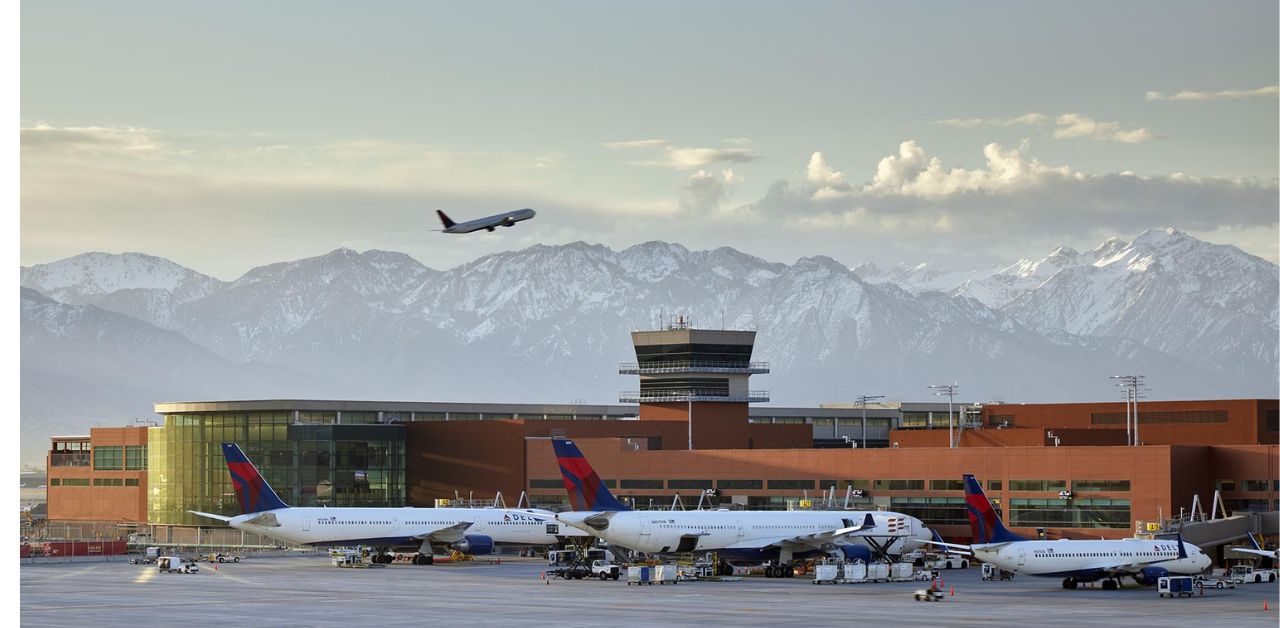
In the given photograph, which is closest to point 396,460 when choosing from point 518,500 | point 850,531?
point 518,500

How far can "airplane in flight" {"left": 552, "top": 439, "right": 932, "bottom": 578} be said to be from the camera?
9388 cm

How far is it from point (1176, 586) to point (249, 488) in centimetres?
5825

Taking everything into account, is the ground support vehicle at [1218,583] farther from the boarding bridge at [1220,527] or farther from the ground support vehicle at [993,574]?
the boarding bridge at [1220,527]

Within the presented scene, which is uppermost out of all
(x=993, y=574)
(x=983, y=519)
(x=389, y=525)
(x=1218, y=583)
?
(x=983, y=519)

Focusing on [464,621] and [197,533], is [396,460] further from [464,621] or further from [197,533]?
[464,621]

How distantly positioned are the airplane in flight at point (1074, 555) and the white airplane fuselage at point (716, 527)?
1489 centimetres

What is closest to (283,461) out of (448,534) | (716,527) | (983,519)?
(448,534)

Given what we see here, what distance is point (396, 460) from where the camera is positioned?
6132 inches

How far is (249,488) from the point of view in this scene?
10806 cm

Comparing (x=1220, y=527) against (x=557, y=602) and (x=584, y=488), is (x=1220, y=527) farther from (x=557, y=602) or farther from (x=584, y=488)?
(x=557, y=602)

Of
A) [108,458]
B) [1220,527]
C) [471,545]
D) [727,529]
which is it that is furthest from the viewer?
[108,458]

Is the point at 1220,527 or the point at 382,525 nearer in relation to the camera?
the point at 1220,527

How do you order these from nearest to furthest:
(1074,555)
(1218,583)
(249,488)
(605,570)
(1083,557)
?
(1074,555) < (1083,557) < (1218,583) < (605,570) < (249,488)

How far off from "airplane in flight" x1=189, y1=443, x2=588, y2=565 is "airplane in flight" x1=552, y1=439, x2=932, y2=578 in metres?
18.1
